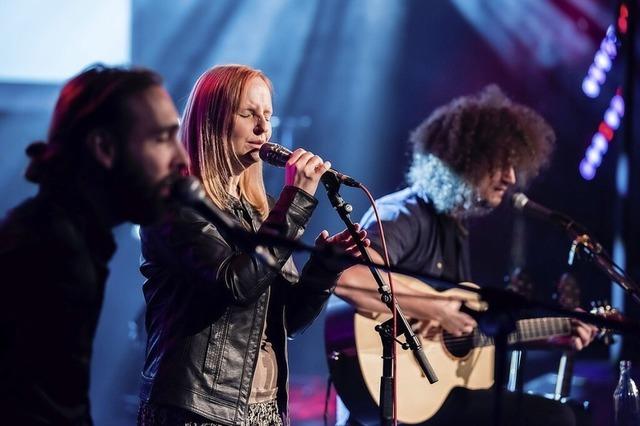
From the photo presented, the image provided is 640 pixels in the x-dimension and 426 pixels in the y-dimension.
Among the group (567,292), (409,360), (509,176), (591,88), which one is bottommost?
(409,360)

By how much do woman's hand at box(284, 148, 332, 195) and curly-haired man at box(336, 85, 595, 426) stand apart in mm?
960

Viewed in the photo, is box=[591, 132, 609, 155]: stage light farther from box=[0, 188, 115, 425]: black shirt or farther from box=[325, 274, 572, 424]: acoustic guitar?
box=[0, 188, 115, 425]: black shirt

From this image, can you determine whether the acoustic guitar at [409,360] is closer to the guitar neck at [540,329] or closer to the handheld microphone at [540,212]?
the guitar neck at [540,329]

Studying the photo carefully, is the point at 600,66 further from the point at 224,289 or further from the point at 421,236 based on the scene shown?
the point at 224,289

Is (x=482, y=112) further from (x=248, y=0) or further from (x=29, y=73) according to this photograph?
(x=29, y=73)

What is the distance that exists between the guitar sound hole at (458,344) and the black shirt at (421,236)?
11.7 inches

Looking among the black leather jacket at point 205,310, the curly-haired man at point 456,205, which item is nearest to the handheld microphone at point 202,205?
the black leather jacket at point 205,310

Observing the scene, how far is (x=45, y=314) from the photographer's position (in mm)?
1863

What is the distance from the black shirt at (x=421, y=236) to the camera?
163 inches

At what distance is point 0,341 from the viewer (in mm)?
1834

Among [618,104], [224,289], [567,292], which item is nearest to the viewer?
[224,289]

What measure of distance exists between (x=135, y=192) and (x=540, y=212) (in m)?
2.82

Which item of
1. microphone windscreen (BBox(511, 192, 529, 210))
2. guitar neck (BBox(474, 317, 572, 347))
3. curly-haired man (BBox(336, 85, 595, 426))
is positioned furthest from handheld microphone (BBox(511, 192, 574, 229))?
guitar neck (BBox(474, 317, 572, 347))

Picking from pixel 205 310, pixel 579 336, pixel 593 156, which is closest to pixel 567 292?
pixel 579 336
